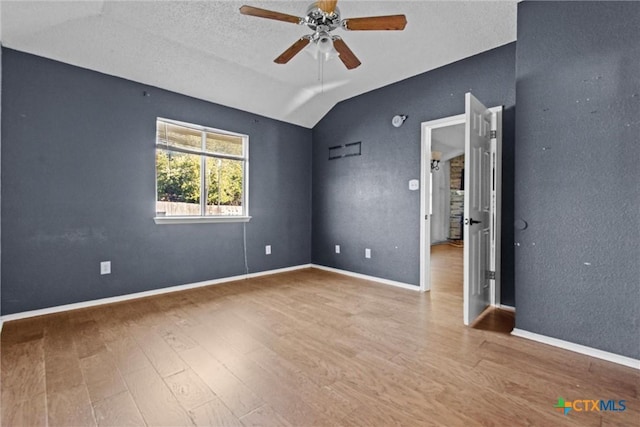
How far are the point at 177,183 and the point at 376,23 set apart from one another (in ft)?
9.24

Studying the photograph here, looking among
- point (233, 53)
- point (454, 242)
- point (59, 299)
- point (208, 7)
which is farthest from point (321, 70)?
point (454, 242)

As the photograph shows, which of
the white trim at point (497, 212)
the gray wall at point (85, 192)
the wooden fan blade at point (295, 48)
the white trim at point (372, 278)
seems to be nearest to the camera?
the wooden fan blade at point (295, 48)

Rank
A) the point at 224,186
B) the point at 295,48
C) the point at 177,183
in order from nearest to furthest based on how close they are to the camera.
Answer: the point at 295,48 → the point at 177,183 → the point at 224,186

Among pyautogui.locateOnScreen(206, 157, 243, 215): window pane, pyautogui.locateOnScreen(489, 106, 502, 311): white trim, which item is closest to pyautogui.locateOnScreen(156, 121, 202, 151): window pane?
pyautogui.locateOnScreen(206, 157, 243, 215): window pane

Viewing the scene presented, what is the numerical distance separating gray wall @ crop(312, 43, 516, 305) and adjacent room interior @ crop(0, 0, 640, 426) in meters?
0.03

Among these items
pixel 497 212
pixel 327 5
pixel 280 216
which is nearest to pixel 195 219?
pixel 280 216

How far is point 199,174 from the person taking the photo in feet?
12.2

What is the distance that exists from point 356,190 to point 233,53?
91.5 inches

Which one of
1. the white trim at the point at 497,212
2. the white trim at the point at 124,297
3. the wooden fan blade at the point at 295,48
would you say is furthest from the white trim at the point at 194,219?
the white trim at the point at 497,212

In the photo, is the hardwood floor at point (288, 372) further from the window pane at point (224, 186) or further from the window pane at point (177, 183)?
the window pane at point (224, 186)

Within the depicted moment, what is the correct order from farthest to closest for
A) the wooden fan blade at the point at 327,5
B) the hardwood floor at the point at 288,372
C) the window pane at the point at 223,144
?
1. the window pane at the point at 223,144
2. the wooden fan blade at the point at 327,5
3. the hardwood floor at the point at 288,372

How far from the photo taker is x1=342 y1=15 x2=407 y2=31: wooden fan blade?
1.90m

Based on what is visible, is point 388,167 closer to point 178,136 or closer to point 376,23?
point 376,23

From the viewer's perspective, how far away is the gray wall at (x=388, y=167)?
9.55ft
